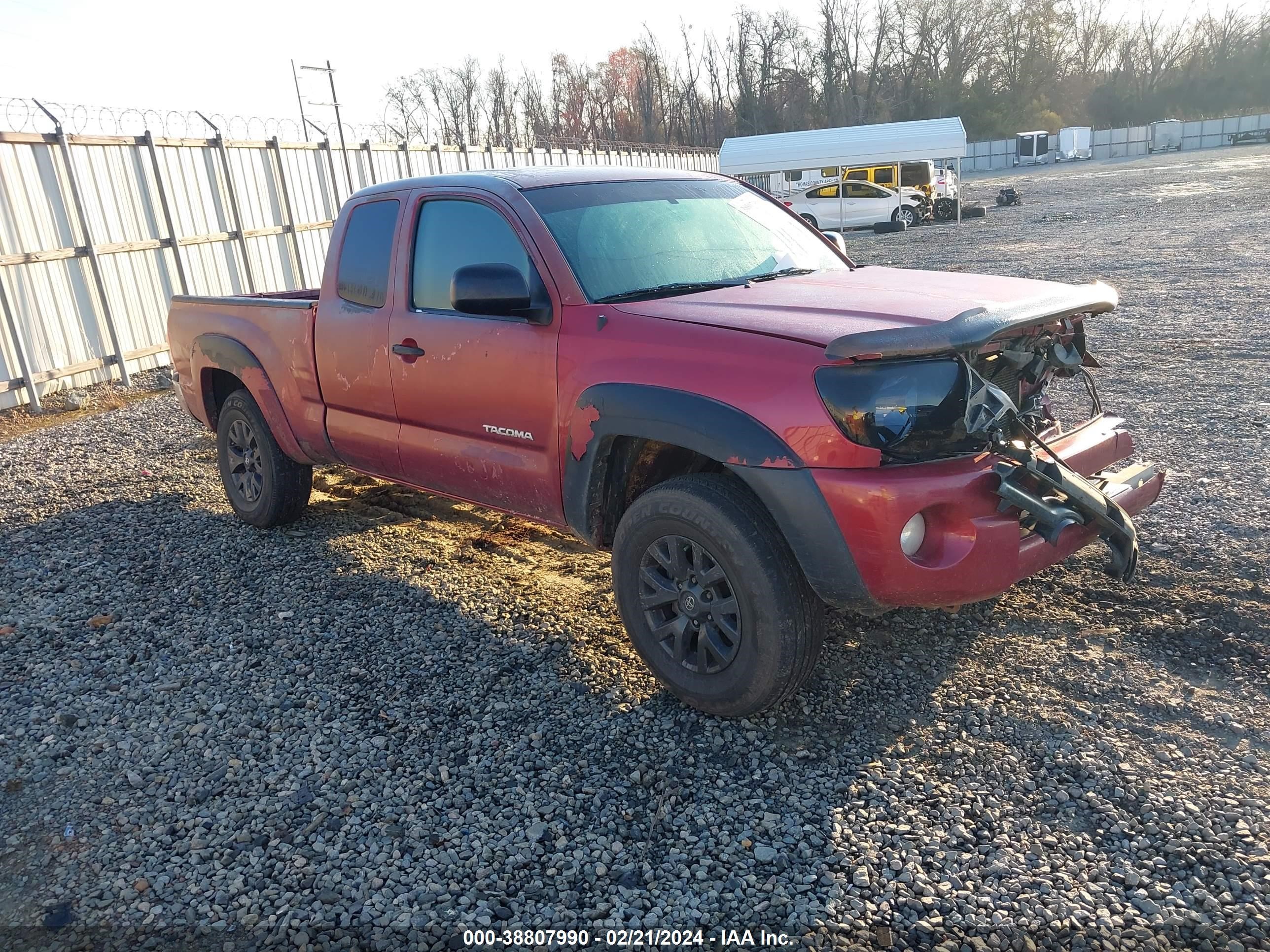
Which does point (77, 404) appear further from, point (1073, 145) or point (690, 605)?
point (1073, 145)

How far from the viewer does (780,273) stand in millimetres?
4125

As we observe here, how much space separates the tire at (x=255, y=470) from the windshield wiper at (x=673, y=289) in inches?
106

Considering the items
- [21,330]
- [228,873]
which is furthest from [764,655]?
[21,330]

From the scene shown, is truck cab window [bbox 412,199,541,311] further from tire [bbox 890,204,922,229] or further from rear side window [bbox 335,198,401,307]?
tire [bbox 890,204,922,229]

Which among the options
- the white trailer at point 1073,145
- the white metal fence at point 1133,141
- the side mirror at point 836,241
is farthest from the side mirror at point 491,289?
the white trailer at point 1073,145

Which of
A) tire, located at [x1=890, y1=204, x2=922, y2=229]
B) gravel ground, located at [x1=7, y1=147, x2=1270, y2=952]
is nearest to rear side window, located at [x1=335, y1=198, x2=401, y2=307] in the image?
gravel ground, located at [x1=7, y1=147, x2=1270, y2=952]

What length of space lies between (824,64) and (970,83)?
12.2m

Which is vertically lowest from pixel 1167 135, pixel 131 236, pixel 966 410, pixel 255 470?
pixel 255 470

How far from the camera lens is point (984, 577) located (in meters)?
2.96

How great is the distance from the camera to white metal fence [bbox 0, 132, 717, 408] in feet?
32.2

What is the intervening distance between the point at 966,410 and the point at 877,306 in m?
0.54

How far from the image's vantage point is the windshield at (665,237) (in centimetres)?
383

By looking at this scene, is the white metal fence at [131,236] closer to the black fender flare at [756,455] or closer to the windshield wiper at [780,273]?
the windshield wiper at [780,273]

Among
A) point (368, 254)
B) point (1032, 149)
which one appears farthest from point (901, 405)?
point (1032, 149)
